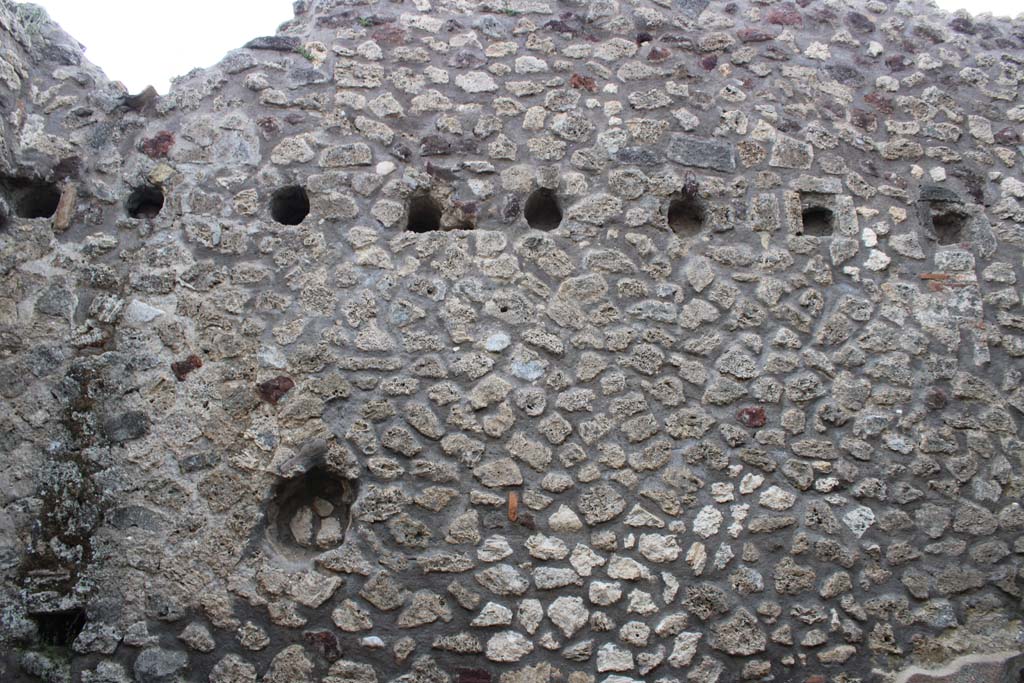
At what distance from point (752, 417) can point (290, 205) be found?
231cm

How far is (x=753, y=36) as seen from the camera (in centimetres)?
486

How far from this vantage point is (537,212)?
14.9 ft

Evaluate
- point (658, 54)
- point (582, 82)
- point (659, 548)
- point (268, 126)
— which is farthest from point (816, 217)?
point (268, 126)

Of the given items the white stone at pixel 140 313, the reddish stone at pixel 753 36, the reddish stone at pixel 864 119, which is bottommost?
the white stone at pixel 140 313

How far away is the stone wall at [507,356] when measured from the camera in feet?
12.2

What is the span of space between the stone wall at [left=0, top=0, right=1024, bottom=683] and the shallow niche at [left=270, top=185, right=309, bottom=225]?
4cm

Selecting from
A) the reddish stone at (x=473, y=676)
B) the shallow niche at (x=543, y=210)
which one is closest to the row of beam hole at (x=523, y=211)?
the shallow niche at (x=543, y=210)

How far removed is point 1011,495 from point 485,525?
91.0 inches

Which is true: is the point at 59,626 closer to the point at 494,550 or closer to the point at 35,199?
the point at 494,550

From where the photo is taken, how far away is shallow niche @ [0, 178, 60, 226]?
4309 mm

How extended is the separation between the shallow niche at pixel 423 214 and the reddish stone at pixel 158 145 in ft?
3.81

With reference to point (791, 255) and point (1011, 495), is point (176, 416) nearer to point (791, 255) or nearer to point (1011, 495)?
point (791, 255)

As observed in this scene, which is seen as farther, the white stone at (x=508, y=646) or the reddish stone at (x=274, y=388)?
the reddish stone at (x=274, y=388)

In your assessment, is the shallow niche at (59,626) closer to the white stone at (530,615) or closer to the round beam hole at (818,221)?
the white stone at (530,615)
